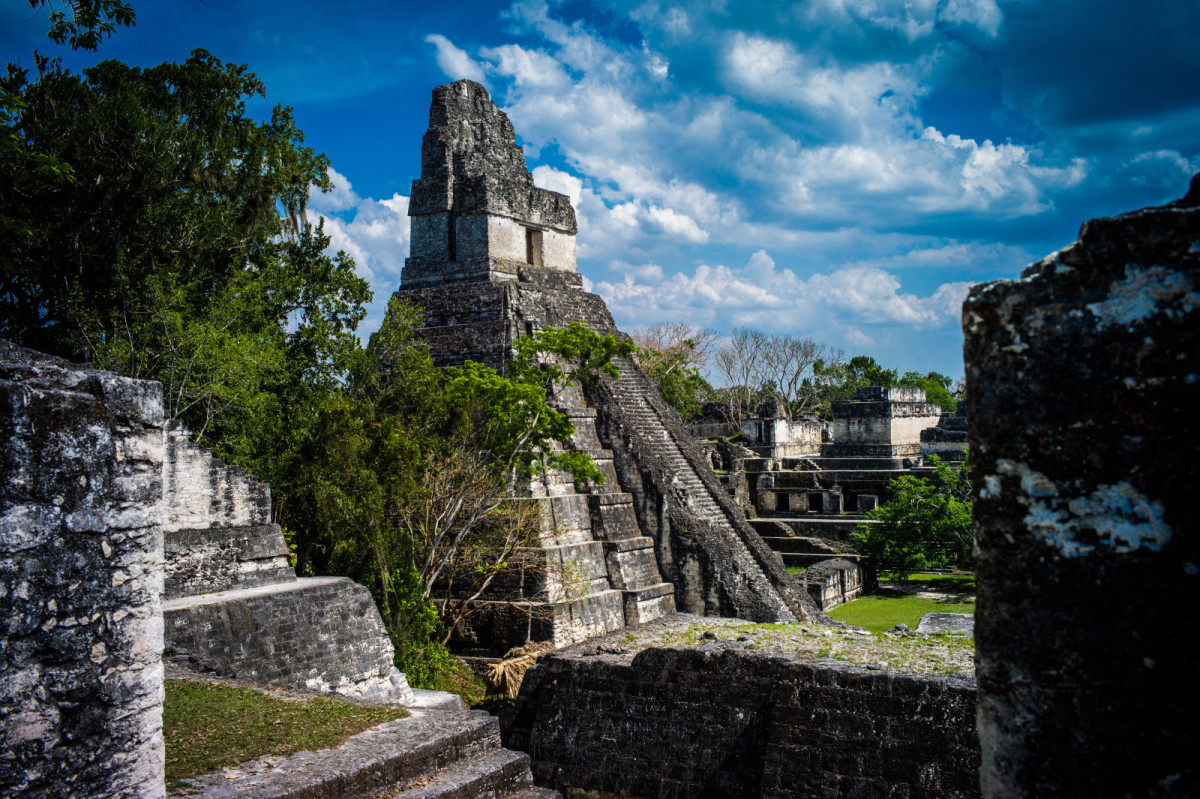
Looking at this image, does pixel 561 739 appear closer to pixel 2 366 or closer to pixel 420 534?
pixel 420 534

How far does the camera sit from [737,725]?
710 centimetres

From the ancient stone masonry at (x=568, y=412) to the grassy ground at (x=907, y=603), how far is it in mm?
1710

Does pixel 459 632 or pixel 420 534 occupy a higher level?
pixel 420 534

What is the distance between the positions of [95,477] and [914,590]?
692 inches

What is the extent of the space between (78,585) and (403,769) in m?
2.73

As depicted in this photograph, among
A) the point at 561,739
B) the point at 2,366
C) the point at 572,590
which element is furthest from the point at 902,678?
the point at 572,590

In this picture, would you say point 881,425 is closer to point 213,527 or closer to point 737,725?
point 737,725

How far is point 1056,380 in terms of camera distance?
1701 mm

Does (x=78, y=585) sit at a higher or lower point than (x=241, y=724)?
higher

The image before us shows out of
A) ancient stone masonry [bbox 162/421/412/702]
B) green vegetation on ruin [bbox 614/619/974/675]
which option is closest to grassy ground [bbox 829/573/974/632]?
green vegetation on ruin [bbox 614/619/974/675]

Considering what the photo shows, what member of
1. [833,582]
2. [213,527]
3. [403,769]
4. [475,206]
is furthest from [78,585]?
[833,582]

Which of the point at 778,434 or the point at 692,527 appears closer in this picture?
the point at 692,527

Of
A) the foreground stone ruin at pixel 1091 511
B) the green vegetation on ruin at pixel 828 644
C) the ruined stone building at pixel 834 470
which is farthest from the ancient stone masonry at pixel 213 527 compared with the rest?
the ruined stone building at pixel 834 470

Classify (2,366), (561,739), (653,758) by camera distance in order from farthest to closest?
(561,739) < (653,758) < (2,366)
